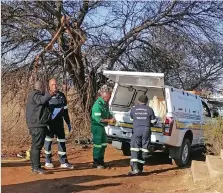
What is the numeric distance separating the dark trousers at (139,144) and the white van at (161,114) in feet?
2.42

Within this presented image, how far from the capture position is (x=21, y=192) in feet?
22.0

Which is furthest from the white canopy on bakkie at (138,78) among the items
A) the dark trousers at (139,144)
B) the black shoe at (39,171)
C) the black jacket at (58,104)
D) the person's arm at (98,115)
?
the black shoe at (39,171)

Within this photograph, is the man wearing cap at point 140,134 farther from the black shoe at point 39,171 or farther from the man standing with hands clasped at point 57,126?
the black shoe at point 39,171

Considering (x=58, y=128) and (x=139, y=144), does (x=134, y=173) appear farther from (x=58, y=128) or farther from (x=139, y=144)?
(x=58, y=128)

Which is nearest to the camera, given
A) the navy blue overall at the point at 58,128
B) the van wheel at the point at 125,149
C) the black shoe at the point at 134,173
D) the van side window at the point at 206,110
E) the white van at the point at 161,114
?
the black shoe at the point at 134,173

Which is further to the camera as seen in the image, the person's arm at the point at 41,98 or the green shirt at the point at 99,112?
the green shirt at the point at 99,112

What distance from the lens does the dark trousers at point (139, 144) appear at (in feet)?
28.0

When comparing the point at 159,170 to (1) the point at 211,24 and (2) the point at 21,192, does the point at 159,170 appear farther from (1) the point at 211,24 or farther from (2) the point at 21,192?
(1) the point at 211,24

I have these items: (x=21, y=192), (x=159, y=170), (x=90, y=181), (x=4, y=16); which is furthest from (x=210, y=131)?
(x=4, y=16)

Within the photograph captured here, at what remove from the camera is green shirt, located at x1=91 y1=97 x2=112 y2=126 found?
8.78m

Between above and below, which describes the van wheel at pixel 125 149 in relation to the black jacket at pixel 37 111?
below

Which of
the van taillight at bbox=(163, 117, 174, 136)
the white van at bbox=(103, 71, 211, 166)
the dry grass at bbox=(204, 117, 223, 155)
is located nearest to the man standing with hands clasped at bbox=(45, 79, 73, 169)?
the white van at bbox=(103, 71, 211, 166)

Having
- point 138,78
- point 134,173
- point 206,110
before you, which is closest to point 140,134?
point 134,173

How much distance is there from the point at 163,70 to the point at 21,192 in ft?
30.3
